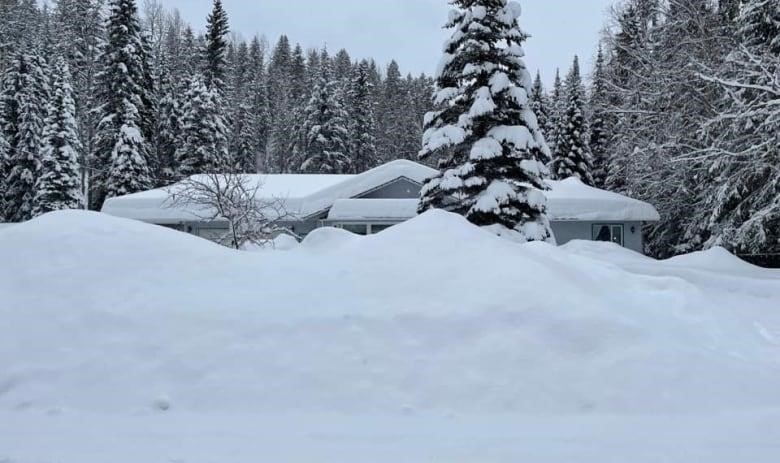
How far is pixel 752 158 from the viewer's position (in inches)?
651

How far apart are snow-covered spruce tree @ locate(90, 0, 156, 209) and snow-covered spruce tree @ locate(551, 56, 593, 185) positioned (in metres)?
24.9

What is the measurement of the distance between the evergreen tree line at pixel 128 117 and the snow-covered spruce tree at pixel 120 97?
0.07 metres

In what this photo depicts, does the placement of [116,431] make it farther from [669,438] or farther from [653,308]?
[653,308]

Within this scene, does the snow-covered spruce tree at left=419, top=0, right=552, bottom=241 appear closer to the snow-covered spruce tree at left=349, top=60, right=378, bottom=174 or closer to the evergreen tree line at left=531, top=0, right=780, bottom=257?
the evergreen tree line at left=531, top=0, right=780, bottom=257

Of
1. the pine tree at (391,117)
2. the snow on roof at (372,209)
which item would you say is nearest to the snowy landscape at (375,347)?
the snow on roof at (372,209)

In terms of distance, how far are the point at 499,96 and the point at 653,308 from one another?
441 inches

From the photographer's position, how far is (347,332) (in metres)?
5.96

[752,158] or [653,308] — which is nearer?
[653,308]

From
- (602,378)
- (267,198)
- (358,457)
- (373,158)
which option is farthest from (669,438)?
(373,158)

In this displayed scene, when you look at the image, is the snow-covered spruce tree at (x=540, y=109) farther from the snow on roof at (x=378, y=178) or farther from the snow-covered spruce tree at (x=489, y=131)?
the snow-covered spruce tree at (x=489, y=131)

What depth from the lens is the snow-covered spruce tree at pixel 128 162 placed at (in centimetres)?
3234

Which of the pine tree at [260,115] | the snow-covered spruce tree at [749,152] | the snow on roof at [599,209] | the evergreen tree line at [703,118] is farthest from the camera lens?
the pine tree at [260,115]

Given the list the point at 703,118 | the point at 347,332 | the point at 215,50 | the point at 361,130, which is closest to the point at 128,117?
the point at 215,50

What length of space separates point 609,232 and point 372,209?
428 inches
